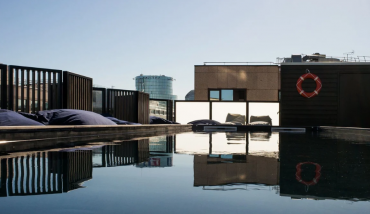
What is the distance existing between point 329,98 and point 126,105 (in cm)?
861

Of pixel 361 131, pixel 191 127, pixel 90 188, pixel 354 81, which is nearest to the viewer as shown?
pixel 90 188

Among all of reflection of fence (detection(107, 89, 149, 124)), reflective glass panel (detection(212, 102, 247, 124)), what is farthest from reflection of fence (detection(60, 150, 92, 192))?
reflective glass panel (detection(212, 102, 247, 124))

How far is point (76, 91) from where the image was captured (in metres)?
7.64

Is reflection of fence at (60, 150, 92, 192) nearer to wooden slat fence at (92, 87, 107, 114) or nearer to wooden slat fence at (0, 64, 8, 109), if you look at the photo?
wooden slat fence at (0, 64, 8, 109)

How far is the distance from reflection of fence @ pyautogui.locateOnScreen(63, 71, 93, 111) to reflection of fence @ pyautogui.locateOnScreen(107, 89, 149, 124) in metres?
1.35

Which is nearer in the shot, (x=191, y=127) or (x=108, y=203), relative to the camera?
(x=108, y=203)

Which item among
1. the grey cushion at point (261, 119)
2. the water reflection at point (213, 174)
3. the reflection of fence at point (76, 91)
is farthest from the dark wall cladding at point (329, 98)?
the water reflection at point (213, 174)

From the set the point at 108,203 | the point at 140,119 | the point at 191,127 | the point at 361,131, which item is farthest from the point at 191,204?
the point at 191,127

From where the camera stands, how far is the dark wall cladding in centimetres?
1460

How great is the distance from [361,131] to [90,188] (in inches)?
312

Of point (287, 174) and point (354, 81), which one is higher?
point (354, 81)

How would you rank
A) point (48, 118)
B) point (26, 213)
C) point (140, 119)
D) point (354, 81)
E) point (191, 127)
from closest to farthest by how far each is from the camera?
point (26, 213), point (48, 118), point (140, 119), point (191, 127), point (354, 81)

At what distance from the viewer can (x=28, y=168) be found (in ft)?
6.60

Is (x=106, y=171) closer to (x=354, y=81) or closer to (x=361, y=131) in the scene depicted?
(x=361, y=131)
